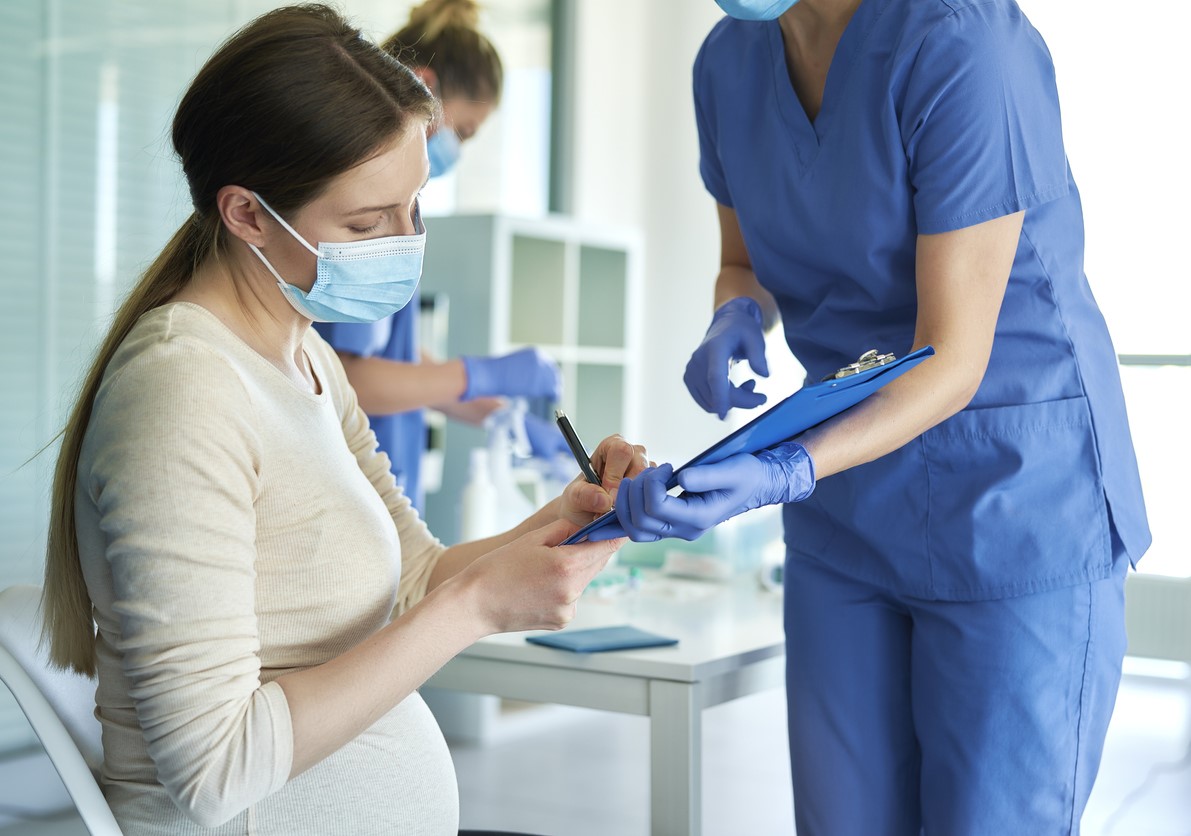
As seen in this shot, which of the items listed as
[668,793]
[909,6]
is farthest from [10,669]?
[909,6]

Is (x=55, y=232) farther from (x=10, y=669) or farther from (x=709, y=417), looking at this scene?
(x=709, y=417)

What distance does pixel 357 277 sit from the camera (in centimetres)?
111

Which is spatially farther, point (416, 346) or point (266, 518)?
point (416, 346)

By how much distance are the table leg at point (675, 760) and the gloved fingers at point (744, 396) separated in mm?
326

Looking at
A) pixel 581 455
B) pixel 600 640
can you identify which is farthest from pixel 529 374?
pixel 581 455

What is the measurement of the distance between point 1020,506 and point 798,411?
0.33 meters

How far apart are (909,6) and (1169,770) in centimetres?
263

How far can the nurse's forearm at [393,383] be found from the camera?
2.12 m

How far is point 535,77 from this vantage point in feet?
14.1

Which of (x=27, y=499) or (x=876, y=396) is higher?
(x=876, y=396)

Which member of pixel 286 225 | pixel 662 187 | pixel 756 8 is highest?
pixel 662 187

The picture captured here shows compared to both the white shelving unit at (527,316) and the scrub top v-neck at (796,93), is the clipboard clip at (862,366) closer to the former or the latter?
the scrub top v-neck at (796,93)

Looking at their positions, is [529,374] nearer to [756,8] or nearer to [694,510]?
[756,8]

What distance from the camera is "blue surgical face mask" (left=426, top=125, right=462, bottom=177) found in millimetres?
2129
